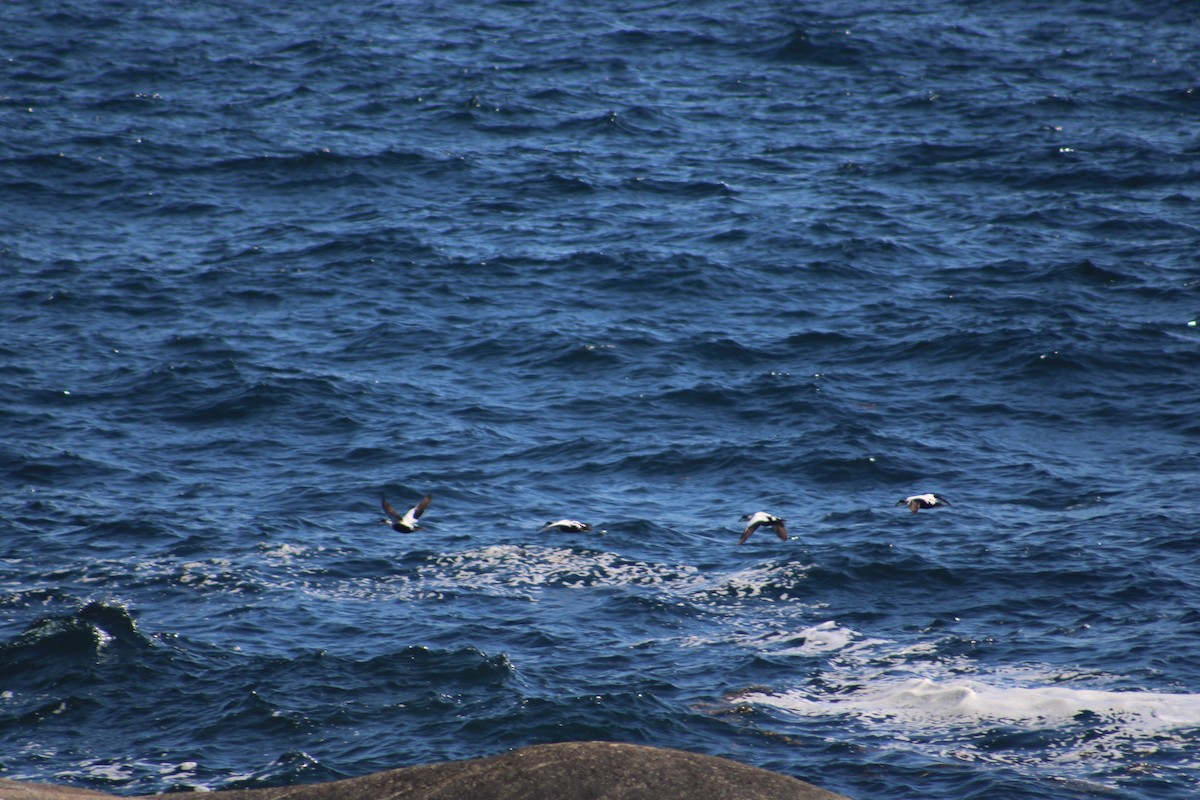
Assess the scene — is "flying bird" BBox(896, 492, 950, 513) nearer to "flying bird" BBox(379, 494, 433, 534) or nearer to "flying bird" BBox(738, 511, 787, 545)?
"flying bird" BBox(738, 511, 787, 545)

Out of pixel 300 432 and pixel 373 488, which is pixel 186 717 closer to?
pixel 373 488

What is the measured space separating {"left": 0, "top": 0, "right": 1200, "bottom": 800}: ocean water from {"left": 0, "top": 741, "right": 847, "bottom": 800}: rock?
6.87 metres

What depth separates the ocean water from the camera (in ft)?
85.1

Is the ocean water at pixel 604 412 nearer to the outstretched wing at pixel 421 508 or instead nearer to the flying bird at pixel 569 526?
the flying bird at pixel 569 526

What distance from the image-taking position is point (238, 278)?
4897 cm

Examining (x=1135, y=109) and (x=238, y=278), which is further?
(x=1135, y=109)

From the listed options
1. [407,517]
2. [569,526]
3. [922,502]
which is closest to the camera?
[569,526]

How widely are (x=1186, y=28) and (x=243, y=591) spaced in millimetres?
67298

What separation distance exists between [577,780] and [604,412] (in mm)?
24491

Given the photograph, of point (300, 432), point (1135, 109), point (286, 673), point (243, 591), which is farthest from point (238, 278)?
point (1135, 109)

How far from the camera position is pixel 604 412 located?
40.6 meters

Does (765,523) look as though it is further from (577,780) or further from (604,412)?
(577,780)

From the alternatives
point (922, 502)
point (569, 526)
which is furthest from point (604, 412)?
point (922, 502)

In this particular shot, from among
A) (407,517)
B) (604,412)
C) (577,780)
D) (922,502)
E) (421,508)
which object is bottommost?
(604,412)
